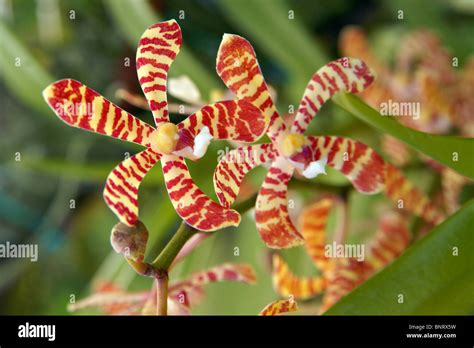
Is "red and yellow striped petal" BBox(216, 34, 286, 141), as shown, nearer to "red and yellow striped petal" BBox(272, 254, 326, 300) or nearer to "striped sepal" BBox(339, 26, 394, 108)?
"red and yellow striped petal" BBox(272, 254, 326, 300)

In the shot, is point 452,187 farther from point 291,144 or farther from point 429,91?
point 291,144

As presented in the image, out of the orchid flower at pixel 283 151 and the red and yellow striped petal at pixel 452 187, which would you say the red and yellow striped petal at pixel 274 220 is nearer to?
the orchid flower at pixel 283 151

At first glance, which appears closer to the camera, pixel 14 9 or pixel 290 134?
pixel 290 134

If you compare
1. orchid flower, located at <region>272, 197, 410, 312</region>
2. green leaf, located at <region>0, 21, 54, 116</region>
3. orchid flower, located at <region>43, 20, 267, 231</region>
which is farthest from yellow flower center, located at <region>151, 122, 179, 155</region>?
green leaf, located at <region>0, 21, 54, 116</region>

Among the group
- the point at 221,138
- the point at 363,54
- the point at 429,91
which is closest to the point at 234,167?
the point at 221,138

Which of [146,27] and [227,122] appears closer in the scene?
[227,122]
